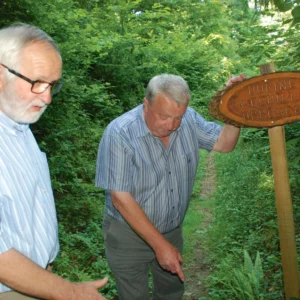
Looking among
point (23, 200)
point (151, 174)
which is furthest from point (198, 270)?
point (23, 200)

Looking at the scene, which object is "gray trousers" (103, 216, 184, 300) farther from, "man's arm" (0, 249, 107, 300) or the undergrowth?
"man's arm" (0, 249, 107, 300)

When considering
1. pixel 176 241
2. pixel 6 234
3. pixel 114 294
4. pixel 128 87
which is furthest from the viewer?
pixel 128 87

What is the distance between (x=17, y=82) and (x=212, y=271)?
3717 millimetres

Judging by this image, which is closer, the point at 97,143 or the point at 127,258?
the point at 127,258

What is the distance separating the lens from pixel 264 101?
2553mm

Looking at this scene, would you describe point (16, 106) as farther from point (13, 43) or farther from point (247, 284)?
point (247, 284)

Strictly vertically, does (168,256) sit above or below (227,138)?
below

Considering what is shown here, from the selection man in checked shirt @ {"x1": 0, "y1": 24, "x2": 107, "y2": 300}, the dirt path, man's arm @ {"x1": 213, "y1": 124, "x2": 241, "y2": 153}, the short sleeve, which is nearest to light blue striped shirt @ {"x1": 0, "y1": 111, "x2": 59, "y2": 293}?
man in checked shirt @ {"x1": 0, "y1": 24, "x2": 107, "y2": 300}

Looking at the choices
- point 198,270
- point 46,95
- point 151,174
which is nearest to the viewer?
point 46,95

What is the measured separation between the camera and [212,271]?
466cm

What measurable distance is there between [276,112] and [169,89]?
72 cm

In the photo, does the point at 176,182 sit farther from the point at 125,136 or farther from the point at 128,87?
the point at 128,87

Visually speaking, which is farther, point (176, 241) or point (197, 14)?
point (197, 14)

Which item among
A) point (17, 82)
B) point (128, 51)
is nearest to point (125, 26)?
point (128, 51)
